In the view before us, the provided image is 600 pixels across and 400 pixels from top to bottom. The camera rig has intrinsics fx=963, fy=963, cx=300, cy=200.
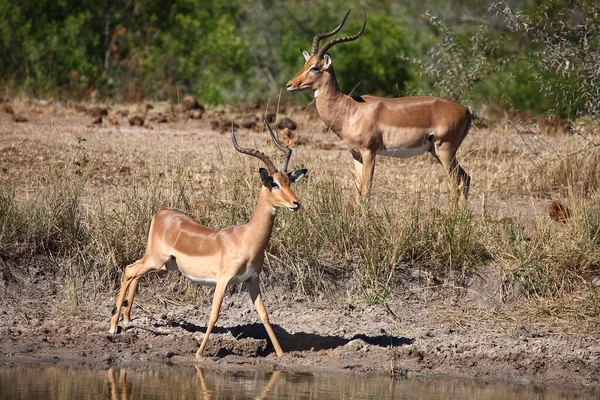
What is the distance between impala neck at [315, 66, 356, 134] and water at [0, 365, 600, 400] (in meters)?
3.87

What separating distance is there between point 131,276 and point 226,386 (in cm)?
142

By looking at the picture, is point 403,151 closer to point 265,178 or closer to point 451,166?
point 451,166

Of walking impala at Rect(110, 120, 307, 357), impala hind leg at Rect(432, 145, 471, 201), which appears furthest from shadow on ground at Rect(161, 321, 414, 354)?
impala hind leg at Rect(432, 145, 471, 201)

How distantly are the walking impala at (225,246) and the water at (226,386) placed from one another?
415 millimetres

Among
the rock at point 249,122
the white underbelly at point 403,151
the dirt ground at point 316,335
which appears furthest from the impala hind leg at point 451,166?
the rock at point 249,122

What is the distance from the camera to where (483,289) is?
909 centimetres

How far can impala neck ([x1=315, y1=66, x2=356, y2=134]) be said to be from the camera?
1081 centimetres

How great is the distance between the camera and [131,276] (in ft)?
26.2

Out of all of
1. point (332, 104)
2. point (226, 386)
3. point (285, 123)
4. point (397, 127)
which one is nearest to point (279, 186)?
point (226, 386)

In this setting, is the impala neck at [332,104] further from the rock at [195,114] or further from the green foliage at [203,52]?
the green foliage at [203,52]

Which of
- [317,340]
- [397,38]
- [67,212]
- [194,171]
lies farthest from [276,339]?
[397,38]

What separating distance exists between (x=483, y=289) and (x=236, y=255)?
282 cm

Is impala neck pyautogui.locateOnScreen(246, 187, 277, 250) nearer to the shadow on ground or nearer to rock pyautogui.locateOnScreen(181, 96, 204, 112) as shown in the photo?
the shadow on ground

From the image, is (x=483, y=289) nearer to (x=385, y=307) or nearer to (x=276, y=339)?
(x=385, y=307)
